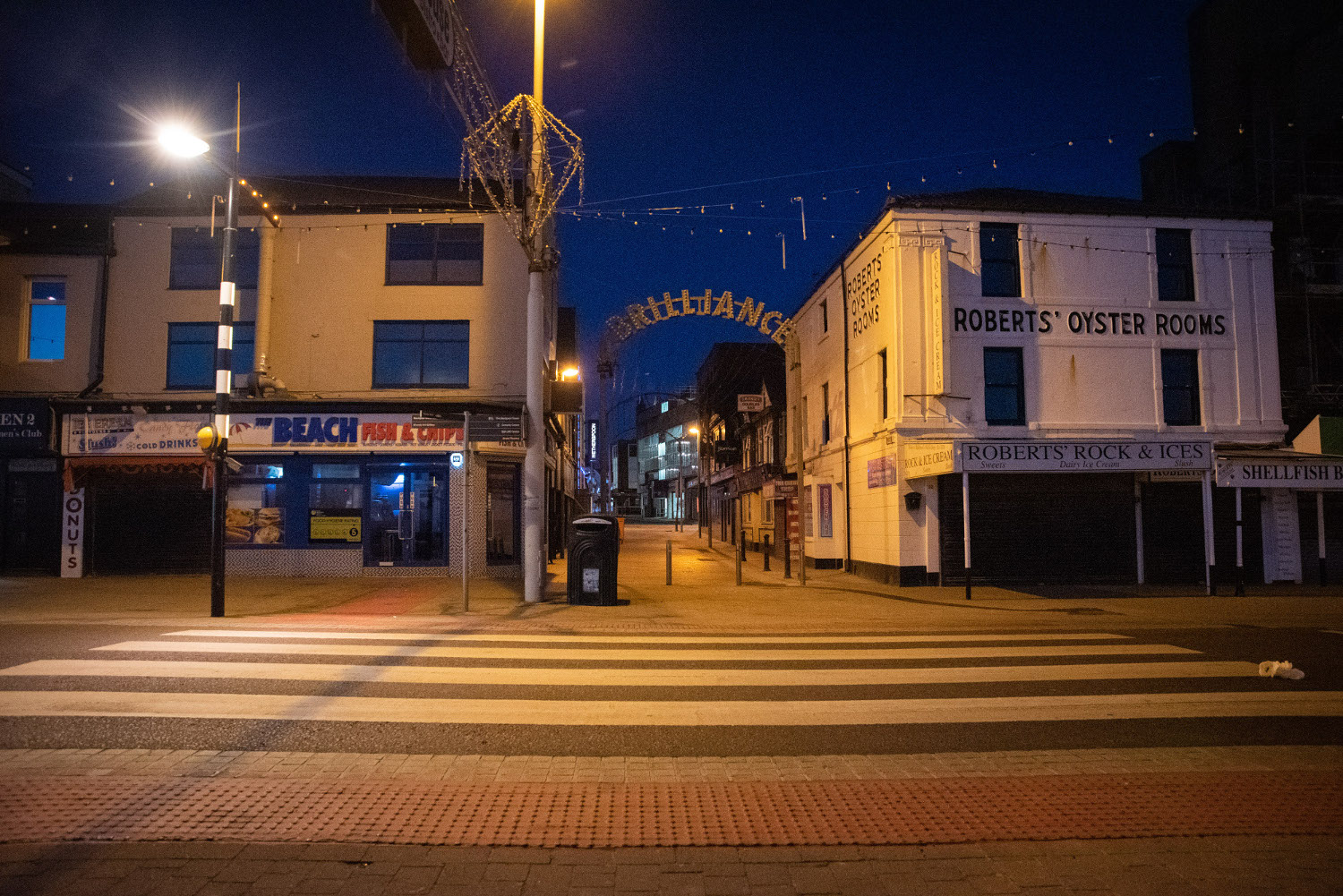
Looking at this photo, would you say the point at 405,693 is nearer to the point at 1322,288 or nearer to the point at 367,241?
the point at 367,241

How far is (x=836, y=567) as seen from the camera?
23.4 meters

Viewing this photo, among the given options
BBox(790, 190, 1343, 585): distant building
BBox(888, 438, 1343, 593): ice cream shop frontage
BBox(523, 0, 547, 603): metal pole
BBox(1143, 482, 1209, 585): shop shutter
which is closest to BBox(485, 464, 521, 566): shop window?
BBox(523, 0, 547, 603): metal pole

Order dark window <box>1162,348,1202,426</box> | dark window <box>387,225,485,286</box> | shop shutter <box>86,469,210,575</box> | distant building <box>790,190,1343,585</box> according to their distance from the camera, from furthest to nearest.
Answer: dark window <box>387,225,485,286</box> → shop shutter <box>86,469,210,575</box> → dark window <box>1162,348,1202,426</box> → distant building <box>790,190,1343,585</box>

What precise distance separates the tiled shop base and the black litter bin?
8913mm

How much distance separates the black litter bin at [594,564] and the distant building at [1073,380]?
6215 mm

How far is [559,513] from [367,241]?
41.8ft

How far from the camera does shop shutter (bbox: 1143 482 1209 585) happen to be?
18.3 m

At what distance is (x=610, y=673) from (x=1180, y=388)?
664 inches

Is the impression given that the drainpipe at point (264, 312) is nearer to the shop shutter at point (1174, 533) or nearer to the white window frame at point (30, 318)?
the white window frame at point (30, 318)

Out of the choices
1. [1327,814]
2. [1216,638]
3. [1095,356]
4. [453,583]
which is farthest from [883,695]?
[1095,356]

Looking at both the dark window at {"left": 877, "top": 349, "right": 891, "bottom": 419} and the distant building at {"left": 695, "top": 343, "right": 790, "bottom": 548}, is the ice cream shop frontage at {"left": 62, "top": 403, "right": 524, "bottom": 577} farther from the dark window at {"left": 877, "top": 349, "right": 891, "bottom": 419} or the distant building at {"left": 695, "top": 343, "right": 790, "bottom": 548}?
the dark window at {"left": 877, "top": 349, "right": 891, "bottom": 419}

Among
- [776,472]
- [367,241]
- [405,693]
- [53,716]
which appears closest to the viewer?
[53,716]

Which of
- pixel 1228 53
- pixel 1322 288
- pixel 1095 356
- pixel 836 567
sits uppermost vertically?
pixel 1228 53

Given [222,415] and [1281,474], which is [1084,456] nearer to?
[1281,474]
